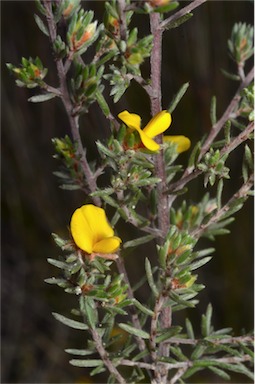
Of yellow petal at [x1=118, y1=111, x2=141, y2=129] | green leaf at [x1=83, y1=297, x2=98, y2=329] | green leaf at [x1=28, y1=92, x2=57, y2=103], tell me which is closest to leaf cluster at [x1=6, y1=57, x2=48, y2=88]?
green leaf at [x1=28, y1=92, x2=57, y2=103]

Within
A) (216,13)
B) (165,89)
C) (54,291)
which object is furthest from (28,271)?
(216,13)

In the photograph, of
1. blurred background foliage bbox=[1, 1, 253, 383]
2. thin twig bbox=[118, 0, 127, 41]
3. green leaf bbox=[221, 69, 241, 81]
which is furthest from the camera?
blurred background foliage bbox=[1, 1, 253, 383]

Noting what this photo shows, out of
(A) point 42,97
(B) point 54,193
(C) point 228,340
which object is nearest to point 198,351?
(C) point 228,340

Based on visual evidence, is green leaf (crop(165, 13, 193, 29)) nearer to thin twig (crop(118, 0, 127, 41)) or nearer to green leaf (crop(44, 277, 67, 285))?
thin twig (crop(118, 0, 127, 41))

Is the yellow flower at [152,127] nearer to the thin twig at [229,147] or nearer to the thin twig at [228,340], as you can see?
the thin twig at [229,147]

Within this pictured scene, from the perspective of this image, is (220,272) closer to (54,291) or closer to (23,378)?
(54,291)

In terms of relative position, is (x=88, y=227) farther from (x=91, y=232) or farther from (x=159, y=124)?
(x=159, y=124)

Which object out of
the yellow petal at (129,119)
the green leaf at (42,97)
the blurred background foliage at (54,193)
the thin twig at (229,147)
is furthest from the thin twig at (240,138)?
the blurred background foliage at (54,193)
